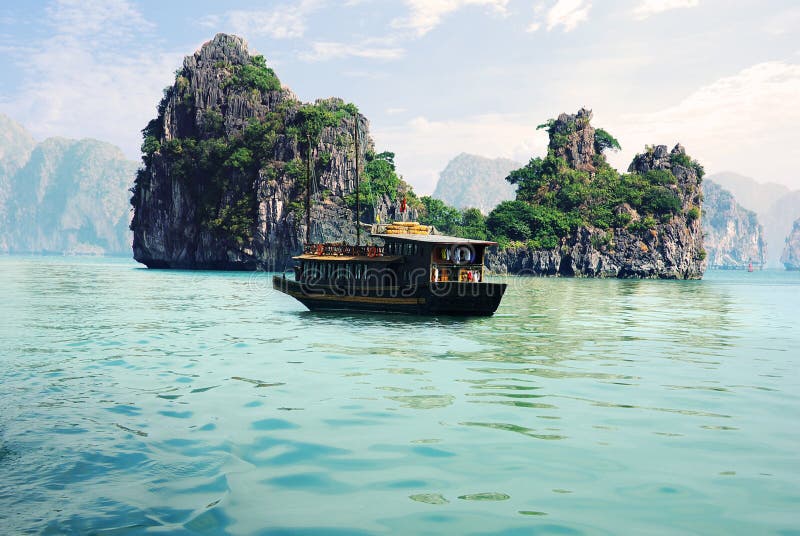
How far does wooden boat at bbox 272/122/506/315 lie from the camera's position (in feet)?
78.0

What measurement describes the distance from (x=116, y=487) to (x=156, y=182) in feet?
305

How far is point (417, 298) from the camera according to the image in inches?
955

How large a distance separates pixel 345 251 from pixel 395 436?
19.6 meters

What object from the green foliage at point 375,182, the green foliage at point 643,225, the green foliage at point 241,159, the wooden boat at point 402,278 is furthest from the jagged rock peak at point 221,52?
the wooden boat at point 402,278

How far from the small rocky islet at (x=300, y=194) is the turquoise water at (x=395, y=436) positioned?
65408 millimetres

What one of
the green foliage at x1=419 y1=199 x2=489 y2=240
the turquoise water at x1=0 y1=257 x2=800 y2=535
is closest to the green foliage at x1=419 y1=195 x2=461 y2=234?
the green foliage at x1=419 y1=199 x2=489 y2=240

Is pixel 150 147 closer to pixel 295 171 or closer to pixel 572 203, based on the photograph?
pixel 295 171

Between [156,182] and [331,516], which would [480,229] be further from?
[331,516]

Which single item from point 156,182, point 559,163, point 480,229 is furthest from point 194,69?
point 559,163

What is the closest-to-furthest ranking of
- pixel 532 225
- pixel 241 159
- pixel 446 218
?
pixel 241 159, pixel 532 225, pixel 446 218

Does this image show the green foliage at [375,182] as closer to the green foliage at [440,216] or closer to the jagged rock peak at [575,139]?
the green foliage at [440,216]

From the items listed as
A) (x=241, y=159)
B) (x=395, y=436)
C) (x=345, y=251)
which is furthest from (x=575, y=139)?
(x=395, y=436)

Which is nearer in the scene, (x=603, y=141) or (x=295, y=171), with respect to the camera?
(x=295, y=171)

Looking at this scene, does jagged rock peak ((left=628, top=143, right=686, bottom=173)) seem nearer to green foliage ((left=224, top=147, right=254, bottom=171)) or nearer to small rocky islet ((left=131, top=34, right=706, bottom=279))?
small rocky islet ((left=131, top=34, right=706, bottom=279))
